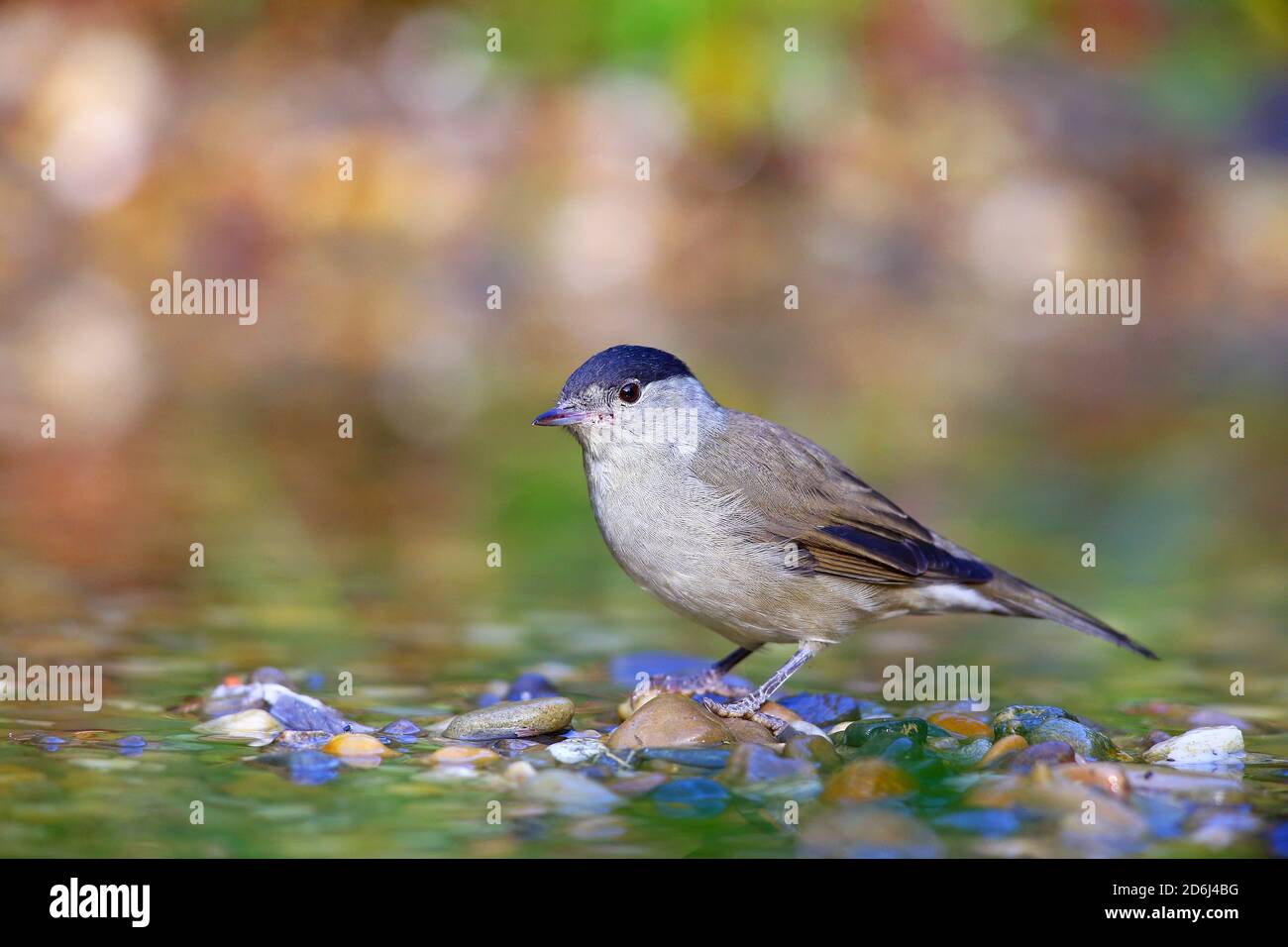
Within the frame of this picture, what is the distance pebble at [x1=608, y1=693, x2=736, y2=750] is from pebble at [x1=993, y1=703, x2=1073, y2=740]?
0.95 m

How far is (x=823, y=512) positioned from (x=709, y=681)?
31.6 inches

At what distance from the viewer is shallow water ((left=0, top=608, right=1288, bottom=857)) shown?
4.29 meters

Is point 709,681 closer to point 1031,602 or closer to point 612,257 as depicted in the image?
point 1031,602

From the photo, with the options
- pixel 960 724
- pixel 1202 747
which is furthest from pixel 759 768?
pixel 1202 747

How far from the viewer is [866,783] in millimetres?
4707

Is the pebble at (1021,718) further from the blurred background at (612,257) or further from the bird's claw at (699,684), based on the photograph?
the blurred background at (612,257)

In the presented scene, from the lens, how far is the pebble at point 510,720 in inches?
209

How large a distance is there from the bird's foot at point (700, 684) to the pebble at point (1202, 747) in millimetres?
1630

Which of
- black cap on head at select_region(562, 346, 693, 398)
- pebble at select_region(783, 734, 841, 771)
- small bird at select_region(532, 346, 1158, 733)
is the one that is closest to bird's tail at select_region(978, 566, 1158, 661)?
small bird at select_region(532, 346, 1158, 733)

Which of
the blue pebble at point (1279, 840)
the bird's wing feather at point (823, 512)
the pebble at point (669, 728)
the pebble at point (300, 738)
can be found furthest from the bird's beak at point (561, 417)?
the blue pebble at point (1279, 840)

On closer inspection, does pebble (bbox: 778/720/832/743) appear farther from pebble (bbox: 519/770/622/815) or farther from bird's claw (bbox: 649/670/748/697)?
pebble (bbox: 519/770/622/815)

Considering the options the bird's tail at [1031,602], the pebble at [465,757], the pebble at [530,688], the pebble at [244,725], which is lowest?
the pebble at [465,757]

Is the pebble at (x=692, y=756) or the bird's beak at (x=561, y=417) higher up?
the bird's beak at (x=561, y=417)

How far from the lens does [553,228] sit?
16625mm
